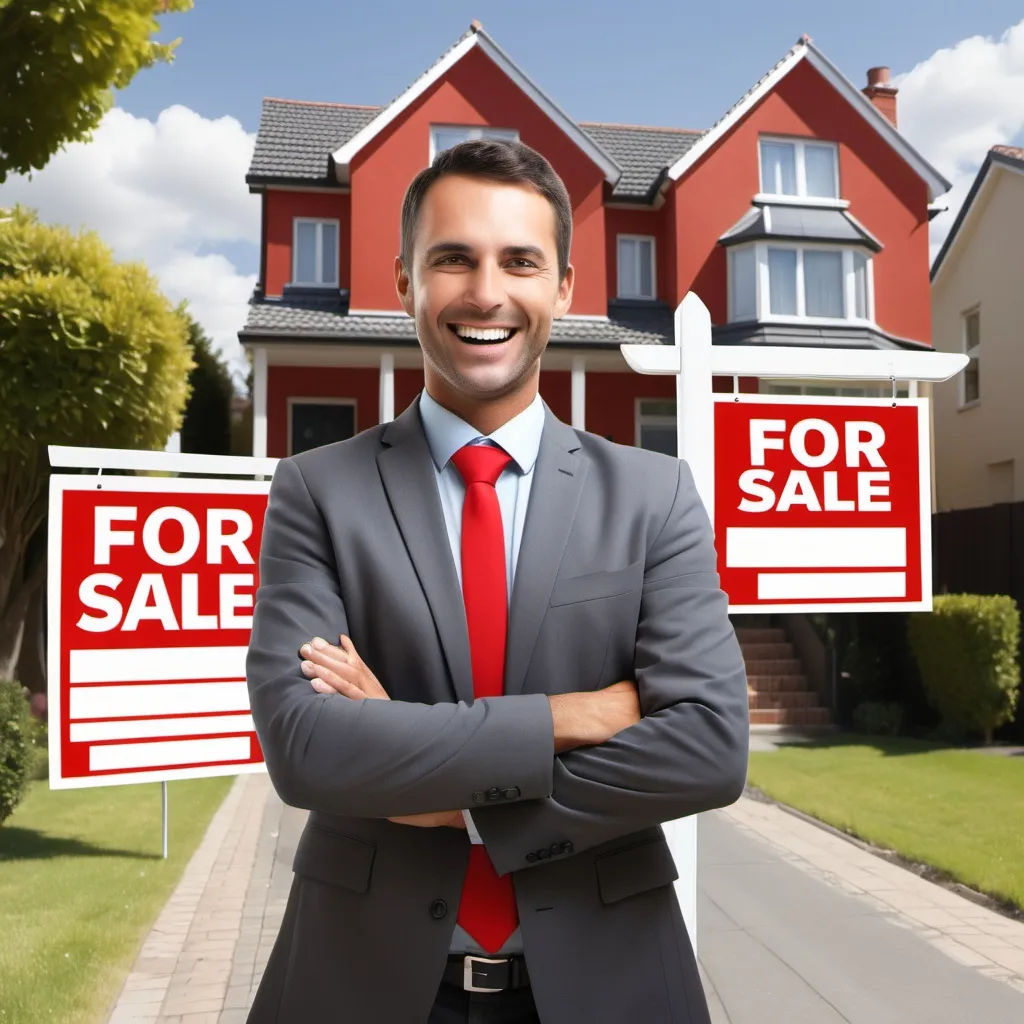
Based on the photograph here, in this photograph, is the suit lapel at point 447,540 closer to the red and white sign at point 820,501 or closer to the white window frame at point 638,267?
the red and white sign at point 820,501

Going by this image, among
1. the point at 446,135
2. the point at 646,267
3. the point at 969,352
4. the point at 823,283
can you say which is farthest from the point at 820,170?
the point at 446,135

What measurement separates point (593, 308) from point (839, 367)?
16.5 m

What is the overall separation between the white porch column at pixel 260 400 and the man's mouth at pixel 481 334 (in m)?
16.0

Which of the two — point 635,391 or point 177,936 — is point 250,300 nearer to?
point 635,391

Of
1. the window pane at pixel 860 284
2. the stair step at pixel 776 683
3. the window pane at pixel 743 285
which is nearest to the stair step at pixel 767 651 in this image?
the stair step at pixel 776 683

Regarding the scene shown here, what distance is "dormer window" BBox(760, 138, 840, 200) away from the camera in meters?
20.6

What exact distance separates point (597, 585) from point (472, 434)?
0.37 m

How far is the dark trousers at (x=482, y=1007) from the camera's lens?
5.96ft

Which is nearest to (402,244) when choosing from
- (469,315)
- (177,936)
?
(469,315)

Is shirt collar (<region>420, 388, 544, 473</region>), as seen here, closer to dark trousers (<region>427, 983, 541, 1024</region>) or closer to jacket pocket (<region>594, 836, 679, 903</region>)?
jacket pocket (<region>594, 836, 679, 903</region>)

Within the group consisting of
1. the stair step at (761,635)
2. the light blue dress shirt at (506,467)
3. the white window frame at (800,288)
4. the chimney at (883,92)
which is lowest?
the stair step at (761,635)

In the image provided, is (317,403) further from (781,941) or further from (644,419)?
(781,941)

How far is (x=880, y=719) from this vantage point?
45.5 feet

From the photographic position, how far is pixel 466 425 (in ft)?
6.52
